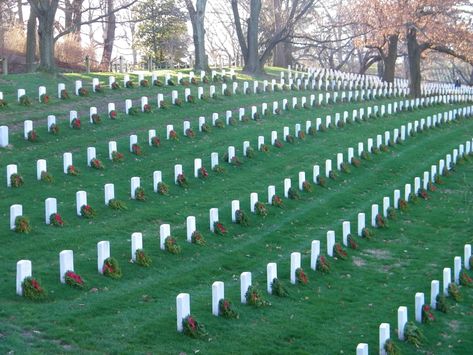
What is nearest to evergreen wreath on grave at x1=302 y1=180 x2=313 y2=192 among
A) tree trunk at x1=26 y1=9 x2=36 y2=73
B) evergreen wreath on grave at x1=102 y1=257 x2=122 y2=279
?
evergreen wreath on grave at x1=102 y1=257 x2=122 y2=279

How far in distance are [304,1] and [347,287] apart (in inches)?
1496

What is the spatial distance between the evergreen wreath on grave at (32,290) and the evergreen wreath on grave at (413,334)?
5.29 meters

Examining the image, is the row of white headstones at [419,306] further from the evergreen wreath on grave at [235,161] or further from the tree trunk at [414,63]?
the tree trunk at [414,63]

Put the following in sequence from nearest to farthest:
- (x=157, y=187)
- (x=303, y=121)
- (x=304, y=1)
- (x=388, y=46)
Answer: (x=157, y=187), (x=303, y=121), (x=388, y=46), (x=304, y=1)

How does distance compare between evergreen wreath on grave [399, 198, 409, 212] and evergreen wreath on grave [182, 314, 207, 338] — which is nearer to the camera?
evergreen wreath on grave [182, 314, 207, 338]

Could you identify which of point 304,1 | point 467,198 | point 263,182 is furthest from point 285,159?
point 304,1

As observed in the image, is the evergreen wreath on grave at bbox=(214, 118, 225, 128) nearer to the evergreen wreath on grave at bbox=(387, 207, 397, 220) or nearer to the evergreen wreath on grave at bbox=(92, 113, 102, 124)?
the evergreen wreath on grave at bbox=(92, 113, 102, 124)

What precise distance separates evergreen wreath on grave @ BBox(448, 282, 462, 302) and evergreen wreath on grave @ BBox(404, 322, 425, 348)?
2.50m

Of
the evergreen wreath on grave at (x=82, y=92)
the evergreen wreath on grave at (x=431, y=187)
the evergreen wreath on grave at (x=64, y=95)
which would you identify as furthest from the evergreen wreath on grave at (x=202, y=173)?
the evergreen wreath on grave at (x=82, y=92)

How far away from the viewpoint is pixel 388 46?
150 ft

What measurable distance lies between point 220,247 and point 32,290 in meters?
4.90

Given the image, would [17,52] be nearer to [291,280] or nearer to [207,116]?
[207,116]

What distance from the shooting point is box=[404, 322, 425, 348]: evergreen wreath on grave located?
12.1 metres

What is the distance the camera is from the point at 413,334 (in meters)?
12.1
